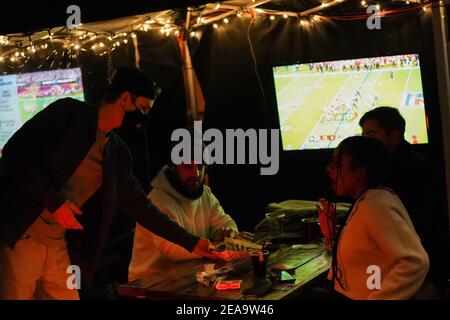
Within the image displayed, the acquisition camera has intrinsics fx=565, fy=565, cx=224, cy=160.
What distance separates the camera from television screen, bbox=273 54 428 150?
500cm

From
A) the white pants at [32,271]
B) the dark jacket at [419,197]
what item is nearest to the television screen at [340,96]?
the dark jacket at [419,197]

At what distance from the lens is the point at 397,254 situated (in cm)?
272

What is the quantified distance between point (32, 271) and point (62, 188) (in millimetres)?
504

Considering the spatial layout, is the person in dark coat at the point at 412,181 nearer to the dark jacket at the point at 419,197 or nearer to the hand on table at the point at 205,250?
the dark jacket at the point at 419,197

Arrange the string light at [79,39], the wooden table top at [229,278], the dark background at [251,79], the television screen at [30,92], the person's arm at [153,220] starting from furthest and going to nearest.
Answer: the television screen at [30,92] < the string light at [79,39] < the dark background at [251,79] < the person's arm at [153,220] < the wooden table top at [229,278]

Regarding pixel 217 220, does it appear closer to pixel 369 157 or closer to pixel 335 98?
pixel 335 98

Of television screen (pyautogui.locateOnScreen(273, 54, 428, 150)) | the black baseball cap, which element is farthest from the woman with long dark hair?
television screen (pyautogui.locateOnScreen(273, 54, 428, 150))

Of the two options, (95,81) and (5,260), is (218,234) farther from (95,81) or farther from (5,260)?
(95,81)

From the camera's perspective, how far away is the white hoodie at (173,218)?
4.09m

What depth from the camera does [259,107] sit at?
6.13m

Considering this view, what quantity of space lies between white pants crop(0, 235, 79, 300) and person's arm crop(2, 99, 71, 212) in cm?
35

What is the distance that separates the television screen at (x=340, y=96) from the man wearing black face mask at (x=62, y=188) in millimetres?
2462

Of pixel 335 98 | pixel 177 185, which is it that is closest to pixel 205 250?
pixel 177 185

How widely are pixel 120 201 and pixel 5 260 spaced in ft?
2.84
